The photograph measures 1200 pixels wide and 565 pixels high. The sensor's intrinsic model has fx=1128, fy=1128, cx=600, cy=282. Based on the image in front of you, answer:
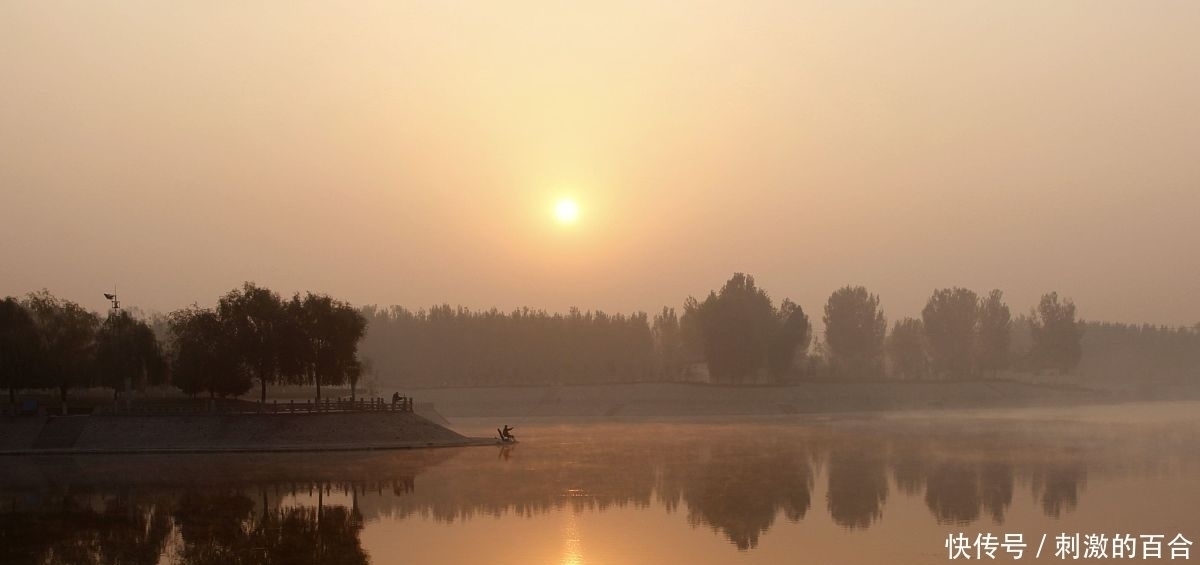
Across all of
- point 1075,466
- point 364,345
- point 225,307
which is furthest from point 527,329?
point 1075,466

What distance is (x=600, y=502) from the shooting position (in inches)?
1822

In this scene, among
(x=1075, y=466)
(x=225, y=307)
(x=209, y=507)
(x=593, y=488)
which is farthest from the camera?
(x=225, y=307)

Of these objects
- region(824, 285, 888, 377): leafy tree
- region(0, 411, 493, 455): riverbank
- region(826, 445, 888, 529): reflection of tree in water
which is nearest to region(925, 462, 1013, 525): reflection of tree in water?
region(826, 445, 888, 529): reflection of tree in water

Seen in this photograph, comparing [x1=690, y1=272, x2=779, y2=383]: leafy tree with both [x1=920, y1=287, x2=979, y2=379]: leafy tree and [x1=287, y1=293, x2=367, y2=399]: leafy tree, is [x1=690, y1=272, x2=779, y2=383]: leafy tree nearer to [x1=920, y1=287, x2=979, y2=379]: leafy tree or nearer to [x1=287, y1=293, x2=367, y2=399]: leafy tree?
[x1=920, y1=287, x2=979, y2=379]: leafy tree

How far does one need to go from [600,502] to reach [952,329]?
13777 centimetres

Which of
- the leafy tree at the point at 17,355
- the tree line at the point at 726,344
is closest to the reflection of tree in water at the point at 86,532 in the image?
the leafy tree at the point at 17,355

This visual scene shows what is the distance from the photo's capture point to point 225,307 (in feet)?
270

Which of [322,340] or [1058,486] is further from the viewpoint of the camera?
[322,340]

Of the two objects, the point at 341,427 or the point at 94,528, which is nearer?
the point at 94,528

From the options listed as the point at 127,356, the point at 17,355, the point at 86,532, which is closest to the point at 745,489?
the point at 86,532

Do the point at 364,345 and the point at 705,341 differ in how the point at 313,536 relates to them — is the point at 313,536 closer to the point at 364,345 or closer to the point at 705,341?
the point at 705,341

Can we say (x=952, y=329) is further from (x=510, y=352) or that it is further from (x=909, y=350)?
(x=510, y=352)

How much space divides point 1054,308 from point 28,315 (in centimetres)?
14737

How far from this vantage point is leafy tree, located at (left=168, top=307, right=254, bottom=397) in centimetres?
8031
